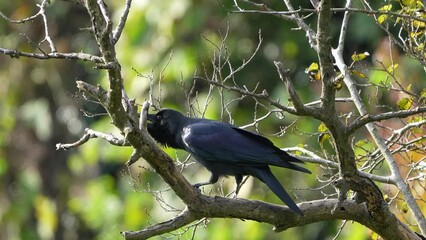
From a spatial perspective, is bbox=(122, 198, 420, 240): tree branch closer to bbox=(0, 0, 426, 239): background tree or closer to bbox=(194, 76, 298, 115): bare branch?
bbox=(0, 0, 426, 239): background tree

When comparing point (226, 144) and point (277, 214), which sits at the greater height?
point (226, 144)

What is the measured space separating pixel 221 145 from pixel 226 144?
4 centimetres

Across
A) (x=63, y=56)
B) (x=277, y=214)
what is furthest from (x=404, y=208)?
(x=63, y=56)

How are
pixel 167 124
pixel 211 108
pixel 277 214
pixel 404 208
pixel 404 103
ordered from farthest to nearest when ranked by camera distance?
pixel 211 108 < pixel 167 124 < pixel 404 208 < pixel 404 103 < pixel 277 214

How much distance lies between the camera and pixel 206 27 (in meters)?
14.4

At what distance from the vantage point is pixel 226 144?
6.98 meters

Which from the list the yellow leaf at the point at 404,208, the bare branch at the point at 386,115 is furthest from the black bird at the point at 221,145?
the bare branch at the point at 386,115

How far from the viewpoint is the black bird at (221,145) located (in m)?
6.60

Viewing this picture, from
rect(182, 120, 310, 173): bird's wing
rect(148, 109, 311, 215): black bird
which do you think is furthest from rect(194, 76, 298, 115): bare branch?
rect(182, 120, 310, 173): bird's wing

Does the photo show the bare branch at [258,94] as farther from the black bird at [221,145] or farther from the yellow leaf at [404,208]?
the yellow leaf at [404,208]

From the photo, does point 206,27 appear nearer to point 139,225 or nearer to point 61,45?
point 139,225

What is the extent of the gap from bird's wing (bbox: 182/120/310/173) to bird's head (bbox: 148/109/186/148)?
0.34 feet

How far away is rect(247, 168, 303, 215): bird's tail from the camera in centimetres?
602

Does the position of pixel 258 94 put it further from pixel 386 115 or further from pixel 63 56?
pixel 63 56
